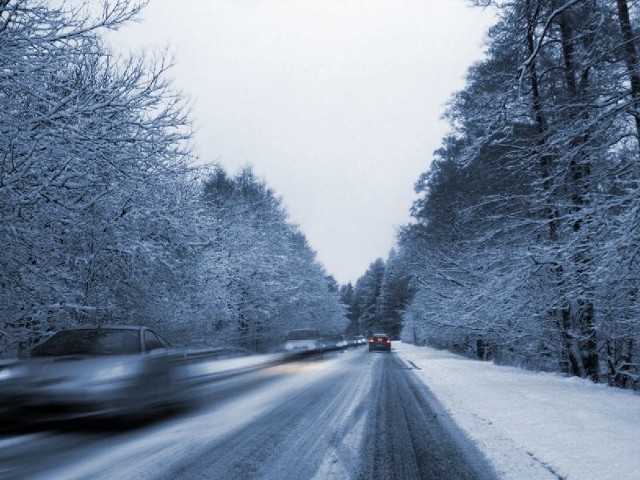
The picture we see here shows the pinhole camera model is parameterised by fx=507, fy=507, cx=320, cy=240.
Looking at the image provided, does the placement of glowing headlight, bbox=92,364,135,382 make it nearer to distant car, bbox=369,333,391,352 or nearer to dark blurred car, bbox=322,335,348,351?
dark blurred car, bbox=322,335,348,351

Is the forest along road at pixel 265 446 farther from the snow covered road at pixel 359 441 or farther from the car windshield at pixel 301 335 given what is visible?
the car windshield at pixel 301 335

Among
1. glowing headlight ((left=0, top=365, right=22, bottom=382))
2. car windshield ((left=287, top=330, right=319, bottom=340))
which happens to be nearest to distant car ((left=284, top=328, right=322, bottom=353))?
car windshield ((left=287, top=330, right=319, bottom=340))

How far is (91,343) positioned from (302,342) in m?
18.6

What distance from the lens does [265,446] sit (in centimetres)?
597

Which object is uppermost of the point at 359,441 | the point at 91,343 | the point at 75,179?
the point at 75,179

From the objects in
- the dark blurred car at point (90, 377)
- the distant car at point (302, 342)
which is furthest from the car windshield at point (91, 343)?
the distant car at point (302, 342)

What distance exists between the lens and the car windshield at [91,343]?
762cm

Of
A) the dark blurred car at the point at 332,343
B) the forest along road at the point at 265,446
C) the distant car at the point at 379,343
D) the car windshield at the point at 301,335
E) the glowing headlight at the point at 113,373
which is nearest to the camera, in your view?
the forest along road at the point at 265,446

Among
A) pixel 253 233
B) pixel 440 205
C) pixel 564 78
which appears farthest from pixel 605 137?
pixel 253 233

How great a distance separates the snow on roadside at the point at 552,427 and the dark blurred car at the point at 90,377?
4.63m

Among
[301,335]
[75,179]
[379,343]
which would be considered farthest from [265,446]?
[379,343]

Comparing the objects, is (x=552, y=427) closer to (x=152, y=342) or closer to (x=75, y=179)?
(x=152, y=342)

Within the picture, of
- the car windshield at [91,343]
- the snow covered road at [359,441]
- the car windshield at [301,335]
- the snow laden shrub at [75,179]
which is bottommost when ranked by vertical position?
the snow covered road at [359,441]

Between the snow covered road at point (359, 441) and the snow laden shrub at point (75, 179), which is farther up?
the snow laden shrub at point (75, 179)
